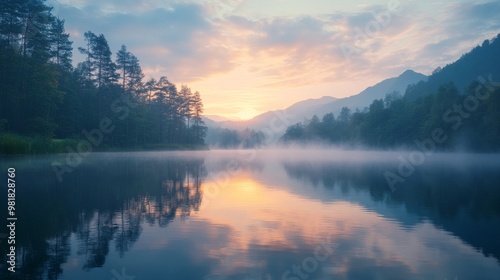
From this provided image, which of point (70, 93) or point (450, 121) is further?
point (450, 121)

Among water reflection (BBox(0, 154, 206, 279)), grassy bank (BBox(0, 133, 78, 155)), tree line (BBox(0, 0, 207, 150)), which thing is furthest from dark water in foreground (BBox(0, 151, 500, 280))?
tree line (BBox(0, 0, 207, 150))

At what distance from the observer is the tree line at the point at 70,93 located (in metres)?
48.6

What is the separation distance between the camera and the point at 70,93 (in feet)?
220

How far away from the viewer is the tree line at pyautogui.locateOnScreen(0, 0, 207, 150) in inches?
1912

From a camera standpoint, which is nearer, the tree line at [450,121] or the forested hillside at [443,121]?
the tree line at [450,121]

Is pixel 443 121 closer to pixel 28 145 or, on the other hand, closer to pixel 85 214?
pixel 28 145

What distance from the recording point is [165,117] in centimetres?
11731

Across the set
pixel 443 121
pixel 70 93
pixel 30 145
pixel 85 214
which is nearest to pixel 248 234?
pixel 85 214

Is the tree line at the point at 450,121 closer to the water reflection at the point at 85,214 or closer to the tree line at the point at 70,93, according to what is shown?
the tree line at the point at 70,93

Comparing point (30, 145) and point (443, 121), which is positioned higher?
point (443, 121)

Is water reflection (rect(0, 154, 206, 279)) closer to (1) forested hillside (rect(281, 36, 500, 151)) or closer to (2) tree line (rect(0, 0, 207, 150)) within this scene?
(2) tree line (rect(0, 0, 207, 150))

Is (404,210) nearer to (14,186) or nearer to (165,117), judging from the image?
(14,186)

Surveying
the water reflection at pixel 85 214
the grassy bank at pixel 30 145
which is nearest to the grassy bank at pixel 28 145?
the grassy bank at pixel 30 145

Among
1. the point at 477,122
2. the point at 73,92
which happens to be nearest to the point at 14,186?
the point at 73,92
